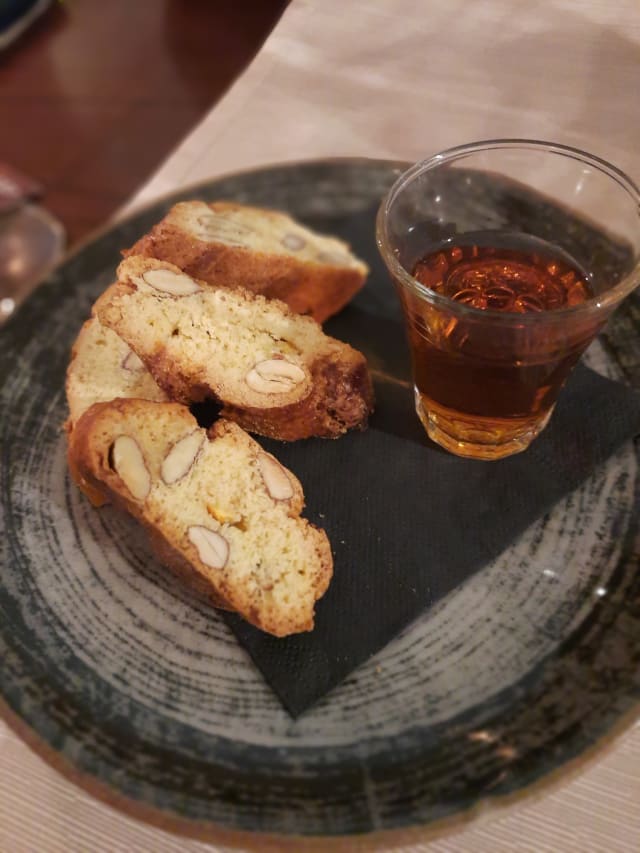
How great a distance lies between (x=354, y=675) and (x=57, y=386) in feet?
2.39

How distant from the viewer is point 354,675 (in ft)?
2.93

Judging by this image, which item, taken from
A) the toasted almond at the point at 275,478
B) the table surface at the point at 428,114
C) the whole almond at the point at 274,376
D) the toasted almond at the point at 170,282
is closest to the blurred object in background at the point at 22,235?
the table surface at the point at 428,114

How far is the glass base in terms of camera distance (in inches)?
41.9

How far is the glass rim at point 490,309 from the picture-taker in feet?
2.93

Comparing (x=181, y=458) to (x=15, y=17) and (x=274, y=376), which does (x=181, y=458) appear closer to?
(x=274, y=376)

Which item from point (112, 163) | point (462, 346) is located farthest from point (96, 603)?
point (112, 163)

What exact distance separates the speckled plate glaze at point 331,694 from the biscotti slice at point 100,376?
122mm

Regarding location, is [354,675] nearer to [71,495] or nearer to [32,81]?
[71,495]

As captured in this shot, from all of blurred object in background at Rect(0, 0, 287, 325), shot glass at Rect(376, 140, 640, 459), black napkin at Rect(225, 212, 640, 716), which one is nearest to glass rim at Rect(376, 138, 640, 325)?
shot glass at Rect(376, 140, 640, 459)

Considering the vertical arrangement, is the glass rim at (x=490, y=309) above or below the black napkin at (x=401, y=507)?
above

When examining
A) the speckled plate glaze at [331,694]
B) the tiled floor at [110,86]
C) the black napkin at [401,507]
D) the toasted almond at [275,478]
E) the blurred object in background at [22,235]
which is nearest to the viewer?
the speckled plate glaze at [331,694]

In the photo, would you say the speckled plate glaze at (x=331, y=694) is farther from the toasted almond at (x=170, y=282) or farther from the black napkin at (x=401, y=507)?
the toasted almond at (x=170, y=282)

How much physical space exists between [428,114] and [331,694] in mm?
1164

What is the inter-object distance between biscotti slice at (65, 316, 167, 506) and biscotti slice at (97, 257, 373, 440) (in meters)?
0.07
